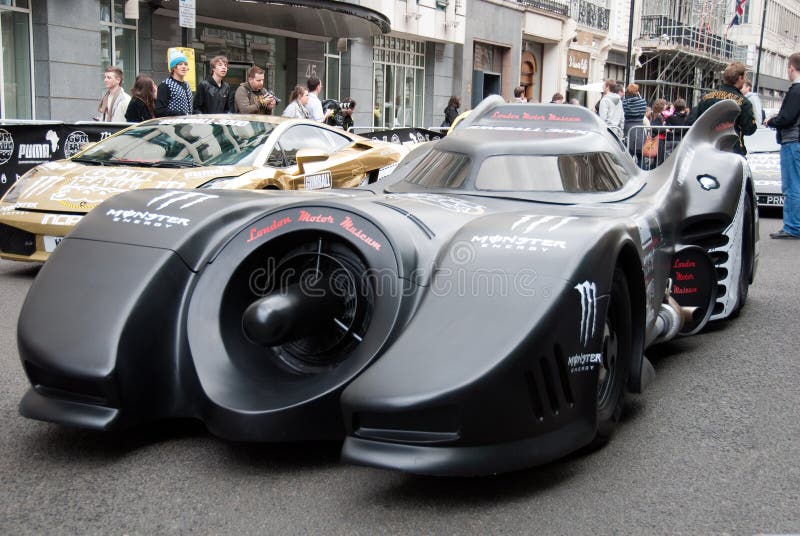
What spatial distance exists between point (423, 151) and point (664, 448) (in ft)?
8.15

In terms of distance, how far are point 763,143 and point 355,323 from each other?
39.1 ft

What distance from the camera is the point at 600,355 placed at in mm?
3127

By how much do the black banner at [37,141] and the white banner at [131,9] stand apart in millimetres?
6294

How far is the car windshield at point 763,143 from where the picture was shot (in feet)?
44.0

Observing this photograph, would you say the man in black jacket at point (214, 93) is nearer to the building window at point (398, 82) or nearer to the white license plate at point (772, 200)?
the white license plate at point (772, 200)

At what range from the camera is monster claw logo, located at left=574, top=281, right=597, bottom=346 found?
300 centimetres

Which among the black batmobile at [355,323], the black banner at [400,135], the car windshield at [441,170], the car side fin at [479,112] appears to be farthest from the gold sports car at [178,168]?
the black banner at [400,135]

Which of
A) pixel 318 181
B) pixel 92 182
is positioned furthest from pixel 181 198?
pixel 92 182

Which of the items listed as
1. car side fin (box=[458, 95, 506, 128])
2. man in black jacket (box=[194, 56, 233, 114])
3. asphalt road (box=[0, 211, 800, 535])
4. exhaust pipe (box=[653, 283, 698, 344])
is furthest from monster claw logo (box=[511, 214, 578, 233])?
man in black jacket (box=[194, 56, 233, 114])

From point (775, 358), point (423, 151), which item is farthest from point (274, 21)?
point (775, 358)

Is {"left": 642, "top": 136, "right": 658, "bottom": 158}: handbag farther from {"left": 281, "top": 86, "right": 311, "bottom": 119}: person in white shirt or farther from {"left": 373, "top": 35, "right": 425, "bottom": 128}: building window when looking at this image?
{"left": 373, "top": 35, "right": 425, "bottom": 128}: building window

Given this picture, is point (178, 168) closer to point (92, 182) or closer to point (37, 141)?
point (92, 182)

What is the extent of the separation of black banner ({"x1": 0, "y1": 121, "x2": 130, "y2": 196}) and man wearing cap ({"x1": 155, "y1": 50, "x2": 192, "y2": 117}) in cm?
48

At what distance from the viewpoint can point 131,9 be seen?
Result: 51.7 ft
